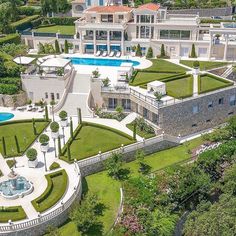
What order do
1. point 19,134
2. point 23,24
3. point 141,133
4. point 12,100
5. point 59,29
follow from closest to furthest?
1. point 19,134
2. point 141,133
3. point 12,100
4. point 23,24
5. point 59,29

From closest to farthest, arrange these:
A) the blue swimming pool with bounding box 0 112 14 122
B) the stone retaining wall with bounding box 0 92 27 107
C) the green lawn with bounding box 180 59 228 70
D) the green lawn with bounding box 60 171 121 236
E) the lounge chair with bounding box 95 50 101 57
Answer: the green lawn with bounding box 60 171 121 236
the blue swimming pool with bounding box 0 112 14 122
the stone retaining wall with bounding box 0 92 27 107
the green lawn with bounding box 180 59 228 70
the lounge chair with bounding box 95 50 101 57

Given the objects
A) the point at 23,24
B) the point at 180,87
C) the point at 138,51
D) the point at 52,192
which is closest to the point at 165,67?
the point at 138,51

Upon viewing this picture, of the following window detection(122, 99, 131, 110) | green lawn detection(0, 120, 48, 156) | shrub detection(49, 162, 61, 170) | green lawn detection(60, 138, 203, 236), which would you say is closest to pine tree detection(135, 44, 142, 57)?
window detection(122, 99, 131, 110)

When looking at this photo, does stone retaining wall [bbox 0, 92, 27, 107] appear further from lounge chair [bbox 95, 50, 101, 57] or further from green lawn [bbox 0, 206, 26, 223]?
green lawn [bbox 0, 206, 26, 223]

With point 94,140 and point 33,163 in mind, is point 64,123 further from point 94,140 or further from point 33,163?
point 33,163

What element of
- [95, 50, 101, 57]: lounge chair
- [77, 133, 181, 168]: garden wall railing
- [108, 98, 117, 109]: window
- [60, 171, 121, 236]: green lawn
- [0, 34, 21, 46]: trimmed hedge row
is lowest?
[60, 171, 121, 236]: green lawn
